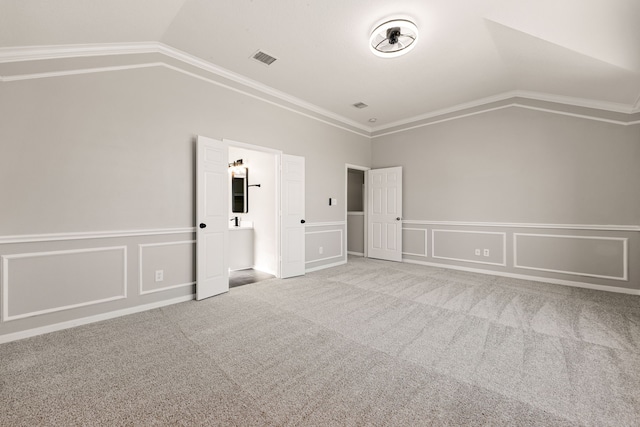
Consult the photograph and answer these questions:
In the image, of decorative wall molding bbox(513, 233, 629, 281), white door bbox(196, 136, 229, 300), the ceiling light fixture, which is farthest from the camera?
decorative wall molding bbox(513, 233, 629, 281)

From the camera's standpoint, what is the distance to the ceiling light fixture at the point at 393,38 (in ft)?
8.58

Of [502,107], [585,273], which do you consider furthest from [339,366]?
[502,107]

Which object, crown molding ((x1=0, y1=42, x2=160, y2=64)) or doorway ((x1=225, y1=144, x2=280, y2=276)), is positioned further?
doorway ((x1=225, y1=144, x2=280, y2=276))

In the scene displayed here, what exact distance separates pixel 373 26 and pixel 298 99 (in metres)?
2.07

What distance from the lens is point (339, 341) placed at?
2314mm

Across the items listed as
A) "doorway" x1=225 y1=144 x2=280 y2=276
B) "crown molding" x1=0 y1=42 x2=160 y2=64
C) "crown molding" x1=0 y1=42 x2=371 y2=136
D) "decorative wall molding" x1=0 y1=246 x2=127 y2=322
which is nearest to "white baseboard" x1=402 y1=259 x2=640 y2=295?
"doorway" x1=225 y1=144 x2=280 y2=276

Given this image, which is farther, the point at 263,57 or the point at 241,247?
the point at 241,247

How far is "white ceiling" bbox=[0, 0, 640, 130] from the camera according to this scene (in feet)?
7.29

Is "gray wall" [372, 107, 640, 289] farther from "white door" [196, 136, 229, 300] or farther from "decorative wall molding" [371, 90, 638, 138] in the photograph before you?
"white door" [196, 136, 229, 300]

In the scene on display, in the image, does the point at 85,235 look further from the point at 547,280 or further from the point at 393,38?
the point at 547,280

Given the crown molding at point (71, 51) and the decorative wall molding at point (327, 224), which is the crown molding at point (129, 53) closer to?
the crown molding at point (71, 51)

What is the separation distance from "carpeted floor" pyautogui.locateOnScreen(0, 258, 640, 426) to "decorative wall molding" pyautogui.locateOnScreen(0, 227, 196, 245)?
0.88 m

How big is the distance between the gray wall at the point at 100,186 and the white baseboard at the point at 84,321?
0.12 ft

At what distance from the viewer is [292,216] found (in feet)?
14.9
